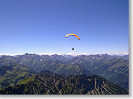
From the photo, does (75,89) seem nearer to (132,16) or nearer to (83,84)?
(83,84)

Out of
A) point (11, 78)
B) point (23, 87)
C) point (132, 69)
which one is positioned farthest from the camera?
point (11, 78)

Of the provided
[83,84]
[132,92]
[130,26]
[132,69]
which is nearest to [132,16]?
[130,26]

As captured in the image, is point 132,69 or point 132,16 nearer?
point 132,69

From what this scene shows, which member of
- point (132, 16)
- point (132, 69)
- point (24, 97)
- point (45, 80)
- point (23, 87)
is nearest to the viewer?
point (24, 97)

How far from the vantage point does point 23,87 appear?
9881 cm

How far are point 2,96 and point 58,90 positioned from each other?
349 ft

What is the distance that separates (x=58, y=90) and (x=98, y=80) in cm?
5304

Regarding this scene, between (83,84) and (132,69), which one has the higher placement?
(132,69)

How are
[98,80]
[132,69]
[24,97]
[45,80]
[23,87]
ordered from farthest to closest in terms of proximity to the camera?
[98,80], [45,80], [23,87], [132,69], [24,97]

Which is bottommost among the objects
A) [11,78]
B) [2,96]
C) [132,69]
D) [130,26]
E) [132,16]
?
[11,78]

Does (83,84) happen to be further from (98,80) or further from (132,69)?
(132,69)

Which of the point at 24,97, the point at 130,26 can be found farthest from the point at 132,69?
the point at 24,97

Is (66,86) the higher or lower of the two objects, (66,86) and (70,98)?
the lower

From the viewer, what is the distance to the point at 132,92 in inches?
395
